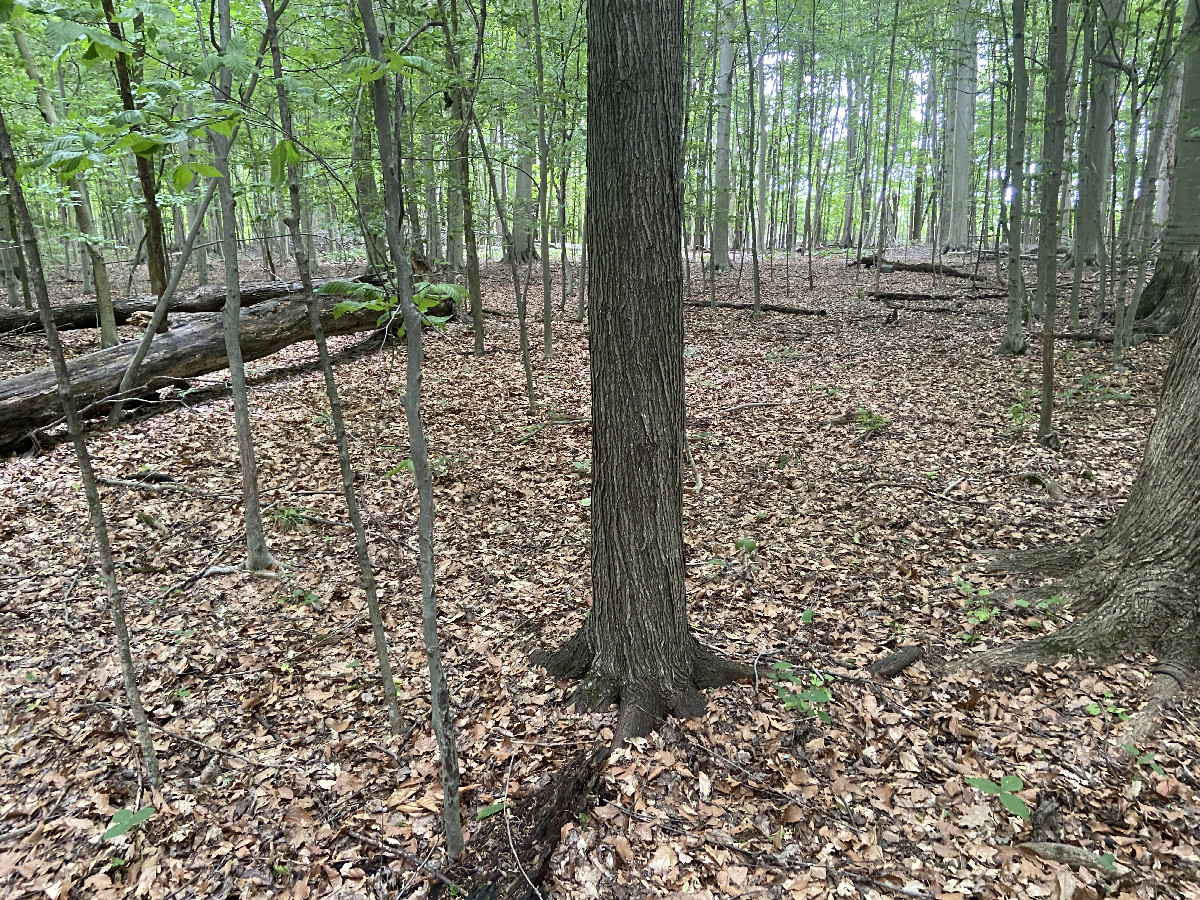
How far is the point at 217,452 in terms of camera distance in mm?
6340

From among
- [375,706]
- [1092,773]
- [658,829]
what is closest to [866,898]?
[658,829]

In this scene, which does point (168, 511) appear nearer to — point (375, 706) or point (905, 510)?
point (375, 706)

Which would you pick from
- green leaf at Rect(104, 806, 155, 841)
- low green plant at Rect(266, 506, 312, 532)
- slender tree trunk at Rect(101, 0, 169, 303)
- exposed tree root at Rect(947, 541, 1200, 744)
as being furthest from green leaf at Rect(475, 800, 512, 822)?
slender tree trunk at Rect(101, 0, 169, 303)

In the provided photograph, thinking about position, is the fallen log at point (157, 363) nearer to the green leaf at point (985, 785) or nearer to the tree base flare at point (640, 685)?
the tree base flare at point (640, 685)

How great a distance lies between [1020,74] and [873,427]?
203 inches

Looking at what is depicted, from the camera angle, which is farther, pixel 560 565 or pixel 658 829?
pixel 560 565

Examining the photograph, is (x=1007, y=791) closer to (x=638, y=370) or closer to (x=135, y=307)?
(x=638, y=370)

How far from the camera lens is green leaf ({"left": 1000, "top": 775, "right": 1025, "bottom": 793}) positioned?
8.86 feet

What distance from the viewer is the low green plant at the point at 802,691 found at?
327 cm

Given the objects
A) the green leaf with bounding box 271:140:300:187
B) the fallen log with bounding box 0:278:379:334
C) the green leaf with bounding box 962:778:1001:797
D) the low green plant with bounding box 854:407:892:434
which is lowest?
the green leaf with bounding box 962:778:1001:797

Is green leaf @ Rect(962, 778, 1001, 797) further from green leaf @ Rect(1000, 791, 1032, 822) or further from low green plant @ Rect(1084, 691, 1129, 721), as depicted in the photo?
low green plant @ Rect(1084, 691, 1129, 721)

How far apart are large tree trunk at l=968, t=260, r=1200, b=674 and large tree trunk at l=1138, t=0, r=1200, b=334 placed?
5.79 m

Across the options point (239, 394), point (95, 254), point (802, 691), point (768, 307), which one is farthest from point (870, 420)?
point (95, 254)

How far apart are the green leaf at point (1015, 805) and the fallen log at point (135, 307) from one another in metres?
10.3
